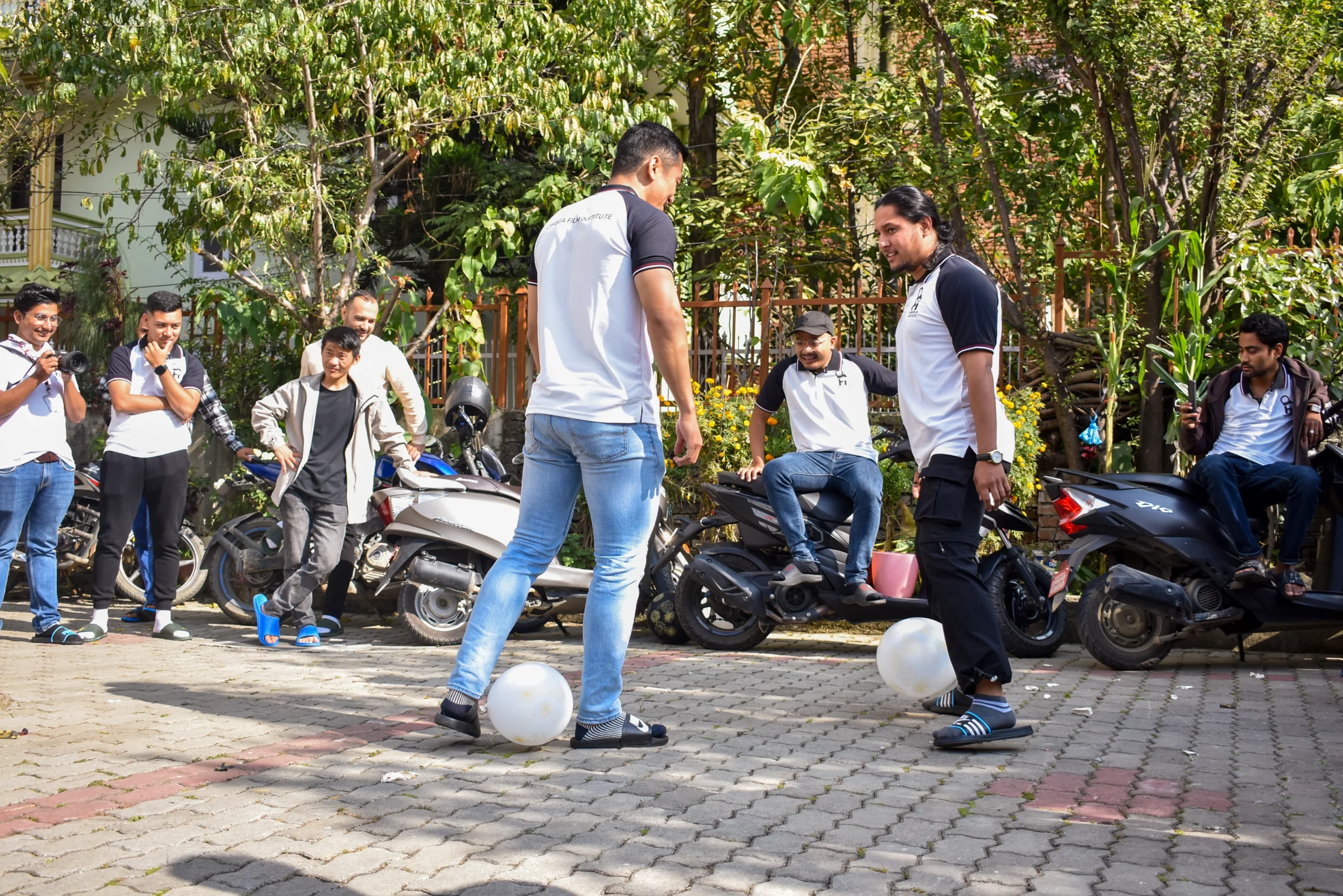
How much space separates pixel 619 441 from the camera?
168 inches

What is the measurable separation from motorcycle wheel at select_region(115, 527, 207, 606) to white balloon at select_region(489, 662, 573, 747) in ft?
18.4

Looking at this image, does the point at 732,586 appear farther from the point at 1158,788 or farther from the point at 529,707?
the point at 1158,788

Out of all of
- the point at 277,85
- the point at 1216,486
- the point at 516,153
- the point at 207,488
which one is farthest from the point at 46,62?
the point at 1216,486

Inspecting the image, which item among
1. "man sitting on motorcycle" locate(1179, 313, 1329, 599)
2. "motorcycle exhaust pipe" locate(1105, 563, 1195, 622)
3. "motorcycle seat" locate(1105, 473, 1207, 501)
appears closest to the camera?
"motorcycle exhaust pipe" locate(1105, 563, 1195, 622)

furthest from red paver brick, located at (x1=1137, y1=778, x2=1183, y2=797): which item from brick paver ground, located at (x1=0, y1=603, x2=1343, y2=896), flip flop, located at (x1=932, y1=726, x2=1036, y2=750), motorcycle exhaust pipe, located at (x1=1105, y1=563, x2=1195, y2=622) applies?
motorcycle exhaust pipe, located at (x1=1105, y1=563, x2=1195, y2=622)

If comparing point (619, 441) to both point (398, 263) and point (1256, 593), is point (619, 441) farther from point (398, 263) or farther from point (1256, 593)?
point (398, 263)

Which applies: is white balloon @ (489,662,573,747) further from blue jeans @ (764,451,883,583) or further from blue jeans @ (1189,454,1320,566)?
blue jeans @ (1189,454,1320,566)

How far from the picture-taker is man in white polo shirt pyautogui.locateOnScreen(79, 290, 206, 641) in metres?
7.57

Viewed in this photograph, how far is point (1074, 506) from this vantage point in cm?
680

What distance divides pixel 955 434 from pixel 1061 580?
2496mm

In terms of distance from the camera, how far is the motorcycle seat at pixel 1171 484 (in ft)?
22.4

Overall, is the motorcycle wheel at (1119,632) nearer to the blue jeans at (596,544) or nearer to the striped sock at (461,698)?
the blue jeans at (596,544)

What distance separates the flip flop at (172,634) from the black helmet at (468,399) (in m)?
2.08

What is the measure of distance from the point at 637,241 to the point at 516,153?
11136 millimetres
